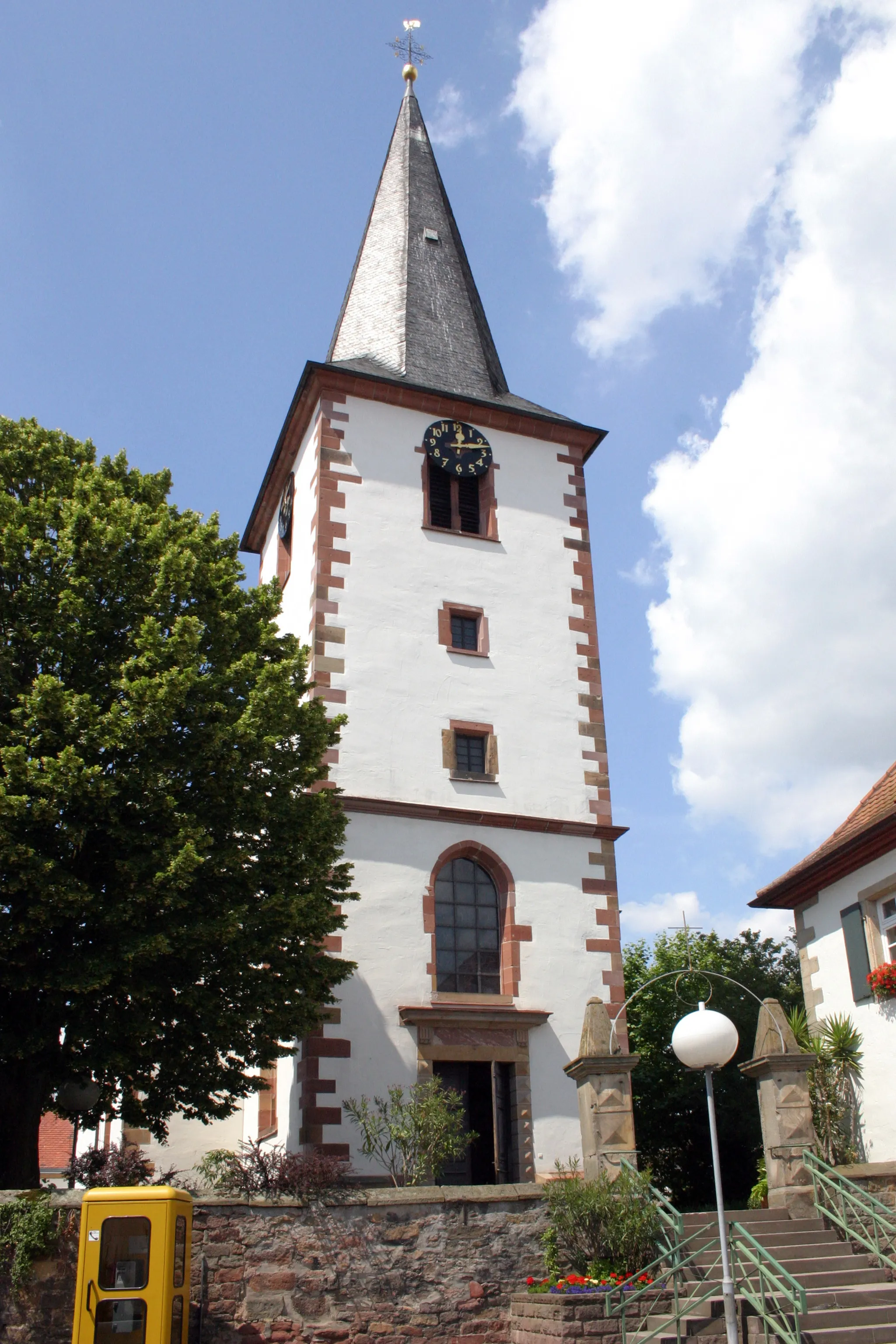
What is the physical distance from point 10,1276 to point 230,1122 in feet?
32.9

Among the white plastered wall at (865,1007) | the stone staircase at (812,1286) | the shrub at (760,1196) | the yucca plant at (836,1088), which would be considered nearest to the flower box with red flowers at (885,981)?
the white plastered wall at (865,1007)

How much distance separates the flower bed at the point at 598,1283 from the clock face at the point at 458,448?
1440cm

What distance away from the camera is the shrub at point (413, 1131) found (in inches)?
598

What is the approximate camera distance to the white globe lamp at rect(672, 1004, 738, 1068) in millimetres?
10352

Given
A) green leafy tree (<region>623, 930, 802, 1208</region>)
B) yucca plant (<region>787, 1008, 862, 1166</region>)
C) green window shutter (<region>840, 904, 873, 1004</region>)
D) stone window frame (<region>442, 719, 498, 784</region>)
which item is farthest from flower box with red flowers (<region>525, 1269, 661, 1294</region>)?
green leafy tree (<region>623, 930, 802, 1208</region>)

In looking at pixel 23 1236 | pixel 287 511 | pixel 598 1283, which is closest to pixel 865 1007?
pixel 598 1283

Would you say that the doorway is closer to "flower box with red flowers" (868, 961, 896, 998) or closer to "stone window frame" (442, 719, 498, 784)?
"stone window frame" (442, 719, 498, 784)

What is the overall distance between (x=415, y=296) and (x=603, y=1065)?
17.8 m

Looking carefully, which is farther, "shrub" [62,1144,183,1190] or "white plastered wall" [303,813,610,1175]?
"white plastered wall" [303,813,610,1175]

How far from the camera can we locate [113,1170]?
13391 millimetres

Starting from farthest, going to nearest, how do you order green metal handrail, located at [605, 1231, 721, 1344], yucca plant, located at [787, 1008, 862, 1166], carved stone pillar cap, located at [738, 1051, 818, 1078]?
yucca plant, located at [787, 1008, 862, 1166] < carved stone pillar cap, located at [738, 1051, 818, 1078] < green metal handrail, located at [605, 1231, 721, 1344]

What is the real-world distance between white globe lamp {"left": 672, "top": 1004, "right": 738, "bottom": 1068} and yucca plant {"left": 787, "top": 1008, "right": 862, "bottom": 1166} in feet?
20.2

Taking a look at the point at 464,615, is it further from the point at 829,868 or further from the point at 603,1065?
the point at 603,1065

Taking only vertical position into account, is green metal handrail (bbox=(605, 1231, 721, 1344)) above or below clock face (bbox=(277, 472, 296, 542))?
below
